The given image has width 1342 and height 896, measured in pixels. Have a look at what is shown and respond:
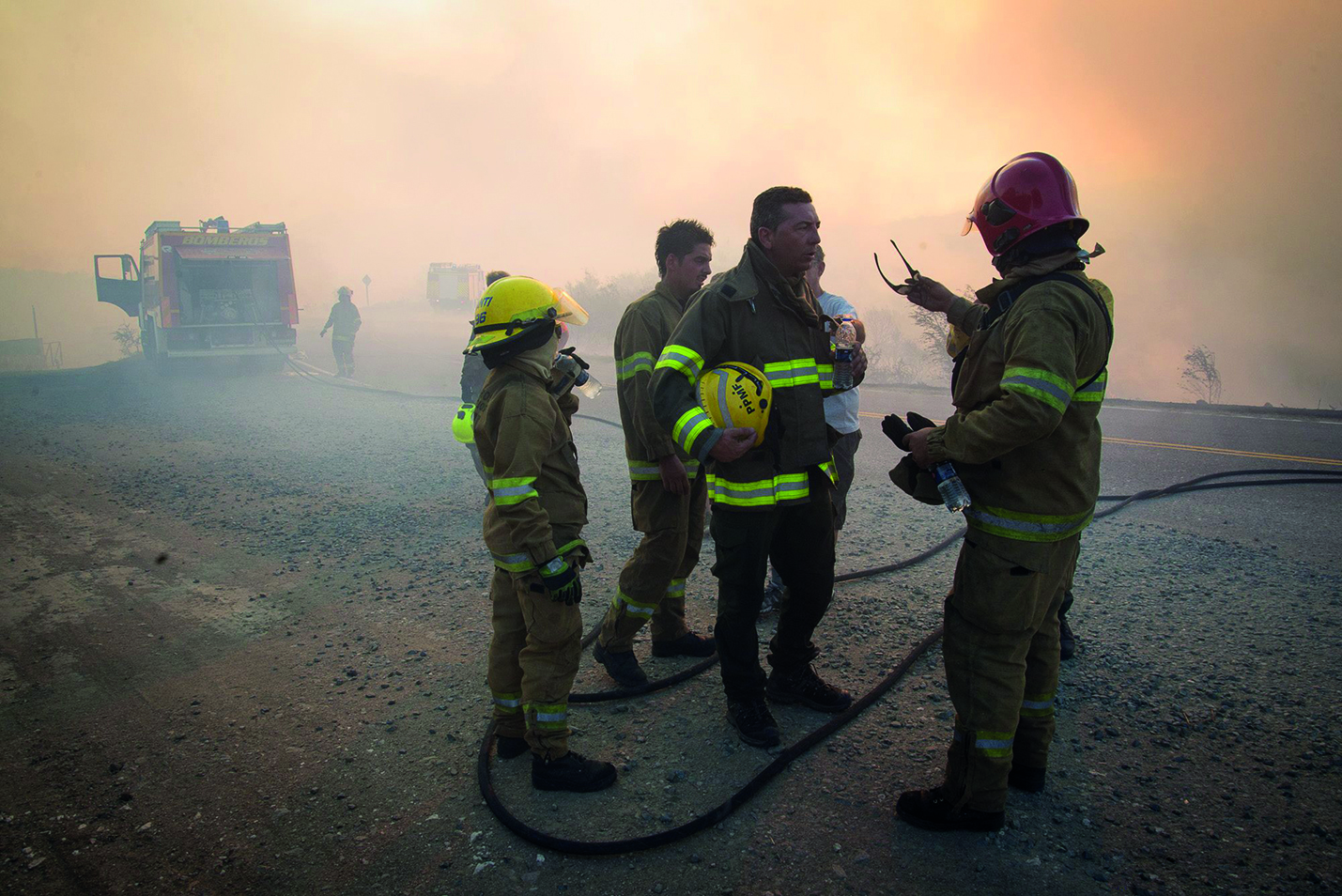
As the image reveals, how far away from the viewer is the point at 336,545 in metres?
5.77

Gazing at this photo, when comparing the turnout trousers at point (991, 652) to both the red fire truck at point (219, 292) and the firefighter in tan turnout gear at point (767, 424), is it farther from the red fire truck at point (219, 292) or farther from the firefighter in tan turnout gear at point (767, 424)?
the red fire truck at point (219, 292)

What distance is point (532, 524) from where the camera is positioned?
2666 mm

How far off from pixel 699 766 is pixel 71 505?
6735 mm

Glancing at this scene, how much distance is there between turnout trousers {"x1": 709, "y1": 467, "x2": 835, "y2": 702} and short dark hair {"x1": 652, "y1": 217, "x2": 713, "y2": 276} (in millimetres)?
1539

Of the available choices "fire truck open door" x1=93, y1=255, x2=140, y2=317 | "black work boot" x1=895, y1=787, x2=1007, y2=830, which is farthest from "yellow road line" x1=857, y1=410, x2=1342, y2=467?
"fire truck open door" x1=93, y1=255, x2=140, y2=317

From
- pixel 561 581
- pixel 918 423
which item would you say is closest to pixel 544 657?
pixel 561 581

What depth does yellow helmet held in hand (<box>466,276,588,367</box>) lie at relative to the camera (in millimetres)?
2842

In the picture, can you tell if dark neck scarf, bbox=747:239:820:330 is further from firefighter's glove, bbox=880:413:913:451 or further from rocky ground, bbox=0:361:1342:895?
rocky ground, bbox=0:361:1342:895

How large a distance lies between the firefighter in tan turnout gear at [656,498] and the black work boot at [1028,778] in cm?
161

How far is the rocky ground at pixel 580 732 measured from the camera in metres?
2.46

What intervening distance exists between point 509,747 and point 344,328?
1553 centimetres

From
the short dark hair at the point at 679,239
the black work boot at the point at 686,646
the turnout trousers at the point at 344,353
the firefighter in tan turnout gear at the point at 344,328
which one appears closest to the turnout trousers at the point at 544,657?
the black work boot at the point at 686,646

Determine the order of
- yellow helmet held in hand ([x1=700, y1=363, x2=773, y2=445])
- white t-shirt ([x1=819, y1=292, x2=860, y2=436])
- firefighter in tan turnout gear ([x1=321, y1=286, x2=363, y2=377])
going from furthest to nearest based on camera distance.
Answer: firefighter in tan turnout gear ([x1=321, y1=286, x2=363, y2=377])
white t-shirt ([x1=819, y1=292, x2=860, y2=436])
yellow helmet held in hand ([x1=700, y1=363, x2=773, y2=445])

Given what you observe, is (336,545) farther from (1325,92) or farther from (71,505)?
(1325,92)
